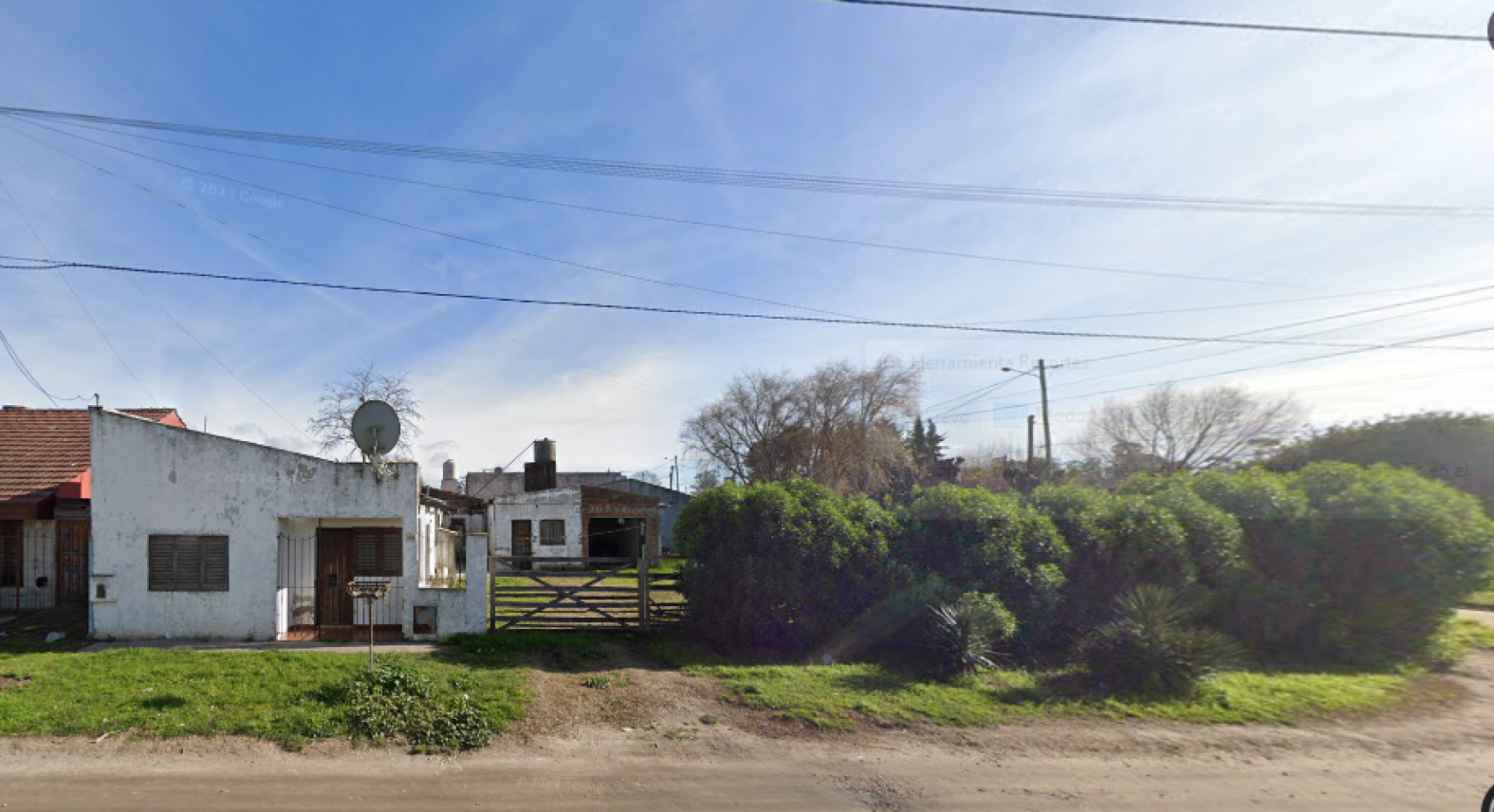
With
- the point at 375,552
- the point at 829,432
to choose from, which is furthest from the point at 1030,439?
the point at 375,552

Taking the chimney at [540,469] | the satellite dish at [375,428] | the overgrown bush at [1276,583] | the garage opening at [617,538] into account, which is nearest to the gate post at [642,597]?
the satellite dish at [375,428]

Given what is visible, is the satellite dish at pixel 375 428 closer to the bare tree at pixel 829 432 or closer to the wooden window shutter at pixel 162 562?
the wooden window shutter at pixel 162 562

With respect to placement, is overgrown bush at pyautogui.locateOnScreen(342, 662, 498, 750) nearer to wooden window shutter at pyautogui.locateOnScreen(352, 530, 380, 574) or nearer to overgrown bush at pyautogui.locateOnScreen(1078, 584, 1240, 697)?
wooden window shutter at pyautogui.locateOnScreen(352, 530, 380, 574)

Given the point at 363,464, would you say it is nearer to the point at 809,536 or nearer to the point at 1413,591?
the point at 809,536

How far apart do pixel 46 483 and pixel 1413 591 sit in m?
24.9

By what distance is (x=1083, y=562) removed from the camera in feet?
34.1

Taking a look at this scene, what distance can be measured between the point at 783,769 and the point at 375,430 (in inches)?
356

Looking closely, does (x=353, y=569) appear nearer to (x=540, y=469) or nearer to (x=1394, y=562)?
(x=1394, y=562)

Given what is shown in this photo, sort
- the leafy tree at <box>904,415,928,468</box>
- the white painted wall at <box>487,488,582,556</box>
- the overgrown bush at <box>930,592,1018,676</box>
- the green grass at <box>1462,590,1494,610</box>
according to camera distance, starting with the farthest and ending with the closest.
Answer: the leafy tree at <box>904,415,928,468</box>
the white painted wall at <box>487,488,582,556</box>
the green grass at <box>1462,590,1494,610</box>
the overgrown bush at <box>930,592,1018,676</box>

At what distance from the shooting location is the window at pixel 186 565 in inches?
418

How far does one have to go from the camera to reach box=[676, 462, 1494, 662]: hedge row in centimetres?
1004

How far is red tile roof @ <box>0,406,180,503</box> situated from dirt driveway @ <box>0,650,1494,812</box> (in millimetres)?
9336

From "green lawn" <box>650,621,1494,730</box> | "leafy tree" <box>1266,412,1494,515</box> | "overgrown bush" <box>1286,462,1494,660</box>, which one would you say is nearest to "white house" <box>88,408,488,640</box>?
"green lawn" <box>650,621,1494,730</box>

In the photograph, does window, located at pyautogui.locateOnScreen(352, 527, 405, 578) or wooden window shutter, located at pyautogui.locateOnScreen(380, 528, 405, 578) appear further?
wooden window shutter, located at pyautogui.locateOnScreen(380, 528, 405, 578)
